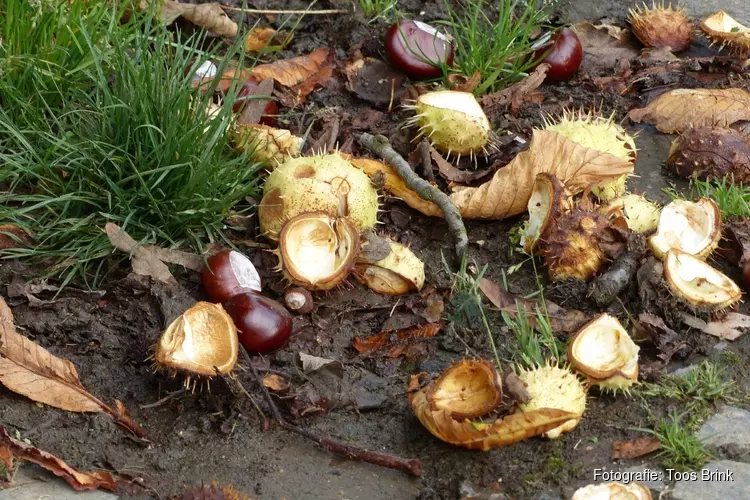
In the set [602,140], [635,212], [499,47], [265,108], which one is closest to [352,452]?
[635,212]

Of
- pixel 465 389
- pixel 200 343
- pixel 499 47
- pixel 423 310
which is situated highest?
pixel 499 47

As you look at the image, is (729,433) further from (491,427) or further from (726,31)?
(726,31)

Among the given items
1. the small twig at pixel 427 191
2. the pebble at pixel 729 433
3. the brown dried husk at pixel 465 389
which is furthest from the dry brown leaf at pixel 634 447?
the small twig at pixel 427 191

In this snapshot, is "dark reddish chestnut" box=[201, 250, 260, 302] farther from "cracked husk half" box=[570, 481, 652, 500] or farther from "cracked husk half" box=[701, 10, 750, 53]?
"cracked husk half" box=[701, 10, 750, 53]

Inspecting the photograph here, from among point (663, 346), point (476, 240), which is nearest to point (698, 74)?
point (476, 240)

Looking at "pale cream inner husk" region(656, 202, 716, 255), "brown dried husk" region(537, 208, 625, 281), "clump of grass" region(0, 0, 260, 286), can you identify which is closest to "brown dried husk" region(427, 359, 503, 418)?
"brown dried husk" region(537, 208, 625, 281)

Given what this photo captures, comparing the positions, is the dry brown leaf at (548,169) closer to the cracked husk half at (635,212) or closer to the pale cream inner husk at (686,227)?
the cracked husk half at (635,212)

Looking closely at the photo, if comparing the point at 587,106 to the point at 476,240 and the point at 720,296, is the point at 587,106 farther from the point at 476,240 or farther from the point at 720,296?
the point at 720,296
